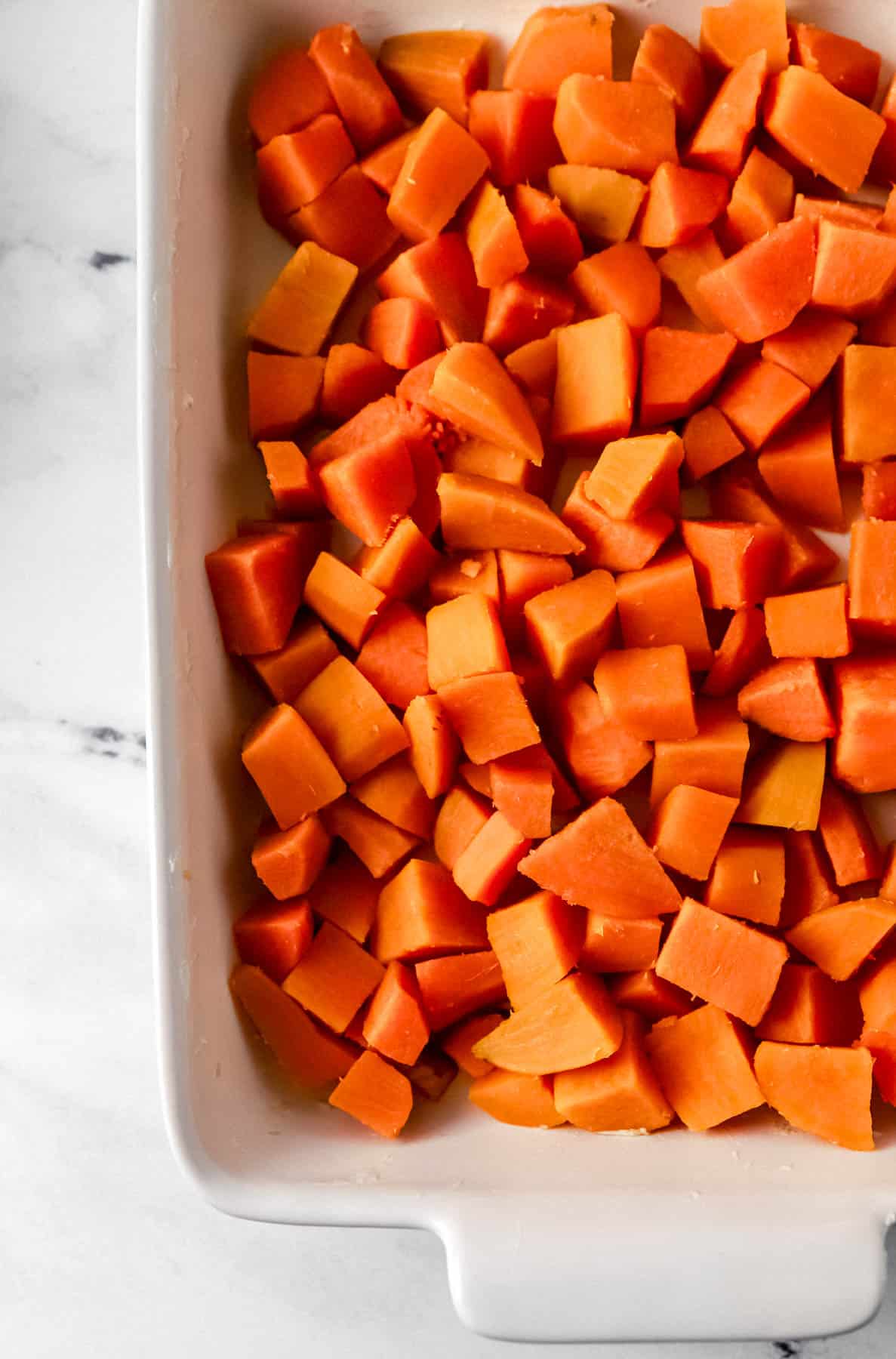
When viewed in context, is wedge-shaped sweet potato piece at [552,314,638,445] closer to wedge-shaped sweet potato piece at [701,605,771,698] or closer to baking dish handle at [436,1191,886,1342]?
wedge-shaped sweet potato piece at [701,605,771,698]

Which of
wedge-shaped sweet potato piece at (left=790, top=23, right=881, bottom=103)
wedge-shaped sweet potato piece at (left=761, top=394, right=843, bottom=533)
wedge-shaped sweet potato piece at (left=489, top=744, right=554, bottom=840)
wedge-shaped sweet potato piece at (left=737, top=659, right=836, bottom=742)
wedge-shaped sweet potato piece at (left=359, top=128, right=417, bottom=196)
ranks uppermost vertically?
wedge-shaped sweet potato piece at (left=790, top=23, right=881, bottom=103)

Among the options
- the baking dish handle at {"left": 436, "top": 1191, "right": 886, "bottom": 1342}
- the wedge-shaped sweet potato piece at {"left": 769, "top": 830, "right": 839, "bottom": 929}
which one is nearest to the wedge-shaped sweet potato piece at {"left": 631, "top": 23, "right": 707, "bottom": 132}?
the wedge-shaped sweet potato piece at {"left": 769, "top": 830, "right": 839, "bottom": 929}

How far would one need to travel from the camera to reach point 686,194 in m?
1.30

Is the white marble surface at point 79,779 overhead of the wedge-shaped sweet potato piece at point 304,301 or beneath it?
beneath

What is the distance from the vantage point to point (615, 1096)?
1.20 m

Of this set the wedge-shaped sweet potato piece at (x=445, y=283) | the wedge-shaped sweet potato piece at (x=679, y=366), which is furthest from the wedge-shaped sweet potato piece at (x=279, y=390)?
the wedge-shaped sweet potato piece at (x=679, y=366)

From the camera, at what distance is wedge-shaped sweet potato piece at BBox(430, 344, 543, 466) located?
1.25m

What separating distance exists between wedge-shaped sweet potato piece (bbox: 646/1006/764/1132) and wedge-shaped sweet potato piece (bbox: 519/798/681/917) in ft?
0.44

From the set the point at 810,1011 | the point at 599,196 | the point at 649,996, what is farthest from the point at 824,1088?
the point at 599,196

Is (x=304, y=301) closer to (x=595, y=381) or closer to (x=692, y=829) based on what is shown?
(x=595, y=381)

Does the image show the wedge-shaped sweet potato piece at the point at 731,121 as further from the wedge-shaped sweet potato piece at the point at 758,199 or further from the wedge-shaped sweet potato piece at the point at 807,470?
the wedge-shaped sweet potato piece at the point at 807,470

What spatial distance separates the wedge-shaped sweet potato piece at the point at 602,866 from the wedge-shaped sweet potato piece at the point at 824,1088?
20 cm

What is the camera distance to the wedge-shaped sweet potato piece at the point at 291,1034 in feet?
4.09

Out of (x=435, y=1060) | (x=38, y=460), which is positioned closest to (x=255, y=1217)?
(x=435, y=1060)
